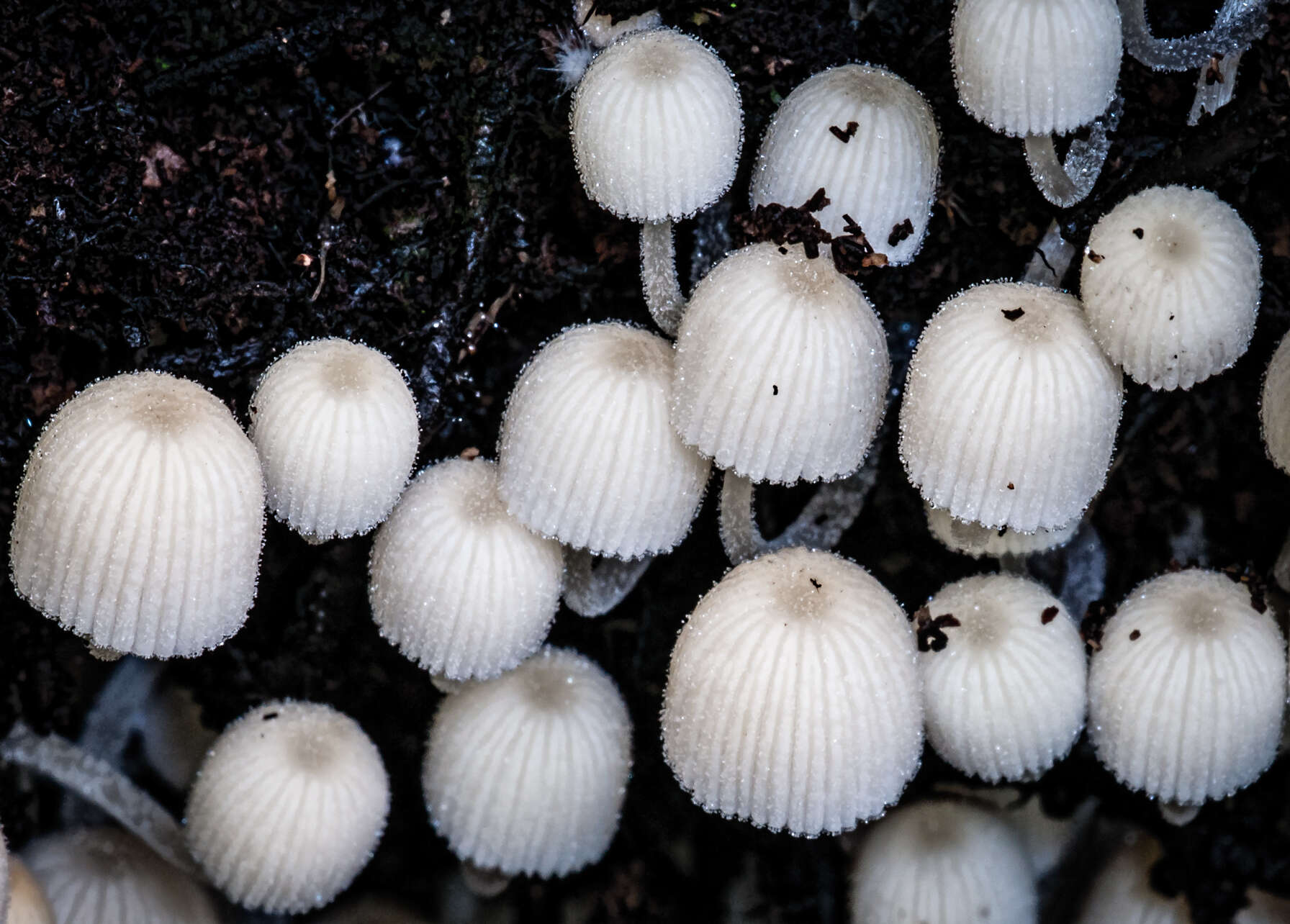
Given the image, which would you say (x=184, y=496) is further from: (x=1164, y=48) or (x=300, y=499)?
(x=1164, y=48)

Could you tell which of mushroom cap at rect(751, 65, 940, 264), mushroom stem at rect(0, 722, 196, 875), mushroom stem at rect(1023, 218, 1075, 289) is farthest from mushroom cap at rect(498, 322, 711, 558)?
mushroom stem at rect(0, 722, 196, 875)

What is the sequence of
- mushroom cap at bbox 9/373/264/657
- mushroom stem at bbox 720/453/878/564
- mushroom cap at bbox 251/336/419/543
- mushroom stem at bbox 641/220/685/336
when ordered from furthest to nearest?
mushroom stem at bbox 720/453/878/564
mushroom stem at bbox 641/220/685/336
mushroom cap at bbox 251/336/419/543
mushroom cap at bbox 9/373/264/657

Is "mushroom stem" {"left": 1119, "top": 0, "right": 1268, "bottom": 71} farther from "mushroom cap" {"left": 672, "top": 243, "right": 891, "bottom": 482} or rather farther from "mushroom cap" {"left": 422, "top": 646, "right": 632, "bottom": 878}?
"mushroom cap" {"left": 422, "top": 646, "right": 632, "bottom": 878}

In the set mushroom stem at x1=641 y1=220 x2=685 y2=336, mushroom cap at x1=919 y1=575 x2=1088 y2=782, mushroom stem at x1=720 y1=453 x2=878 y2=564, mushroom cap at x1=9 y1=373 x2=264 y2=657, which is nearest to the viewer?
mushroom cap at x1=9 y1=373 x2=264 y2=657

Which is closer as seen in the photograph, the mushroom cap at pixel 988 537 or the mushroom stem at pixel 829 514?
the mushroom cap at pixel 988 537

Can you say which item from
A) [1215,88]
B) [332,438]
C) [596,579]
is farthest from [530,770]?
[1215,88]

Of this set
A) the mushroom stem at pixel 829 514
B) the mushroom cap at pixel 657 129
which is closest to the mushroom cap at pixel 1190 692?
the mushroom stem at pixel 829 514

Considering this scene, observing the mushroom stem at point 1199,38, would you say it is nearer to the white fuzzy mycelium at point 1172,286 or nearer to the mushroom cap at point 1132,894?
the white fuzzy mycelium at point 1172,286
